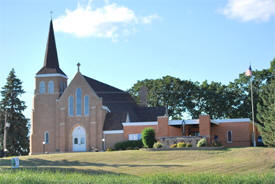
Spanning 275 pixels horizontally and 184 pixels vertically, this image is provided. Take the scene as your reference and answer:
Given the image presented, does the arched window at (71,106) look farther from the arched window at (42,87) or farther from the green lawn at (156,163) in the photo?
the green lawn at (156,163)

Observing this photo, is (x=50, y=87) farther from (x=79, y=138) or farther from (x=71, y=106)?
(x=79, y=138)

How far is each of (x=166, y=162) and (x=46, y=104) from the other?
26010mm

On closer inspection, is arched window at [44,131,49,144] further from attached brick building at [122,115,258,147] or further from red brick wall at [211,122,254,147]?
red brick wall at [211,122,254,147]

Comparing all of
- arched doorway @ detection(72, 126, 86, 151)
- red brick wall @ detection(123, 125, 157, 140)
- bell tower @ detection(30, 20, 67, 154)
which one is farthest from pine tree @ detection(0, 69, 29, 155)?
red brick wall @ detection(123, 125, 157, 140)

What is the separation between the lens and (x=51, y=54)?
62094mm

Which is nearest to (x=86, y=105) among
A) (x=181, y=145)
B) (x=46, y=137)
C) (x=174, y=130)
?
(x=46, y=137)

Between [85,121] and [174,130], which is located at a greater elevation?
[85,121]

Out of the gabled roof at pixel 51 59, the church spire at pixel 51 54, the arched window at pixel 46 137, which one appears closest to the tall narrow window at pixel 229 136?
the arched window at pixel 46 137

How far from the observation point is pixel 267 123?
145 feet

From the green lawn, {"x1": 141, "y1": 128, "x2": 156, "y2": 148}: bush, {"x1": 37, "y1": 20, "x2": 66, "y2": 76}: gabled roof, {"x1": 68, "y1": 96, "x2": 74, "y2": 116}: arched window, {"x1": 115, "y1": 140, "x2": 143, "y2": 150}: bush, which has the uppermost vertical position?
{"x1": 37, "y1": 20, "x2": 66, "y2": 76}: gabled roof

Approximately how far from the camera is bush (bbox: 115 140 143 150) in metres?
50.7

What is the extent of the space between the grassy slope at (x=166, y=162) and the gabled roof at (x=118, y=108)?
44.9 ft

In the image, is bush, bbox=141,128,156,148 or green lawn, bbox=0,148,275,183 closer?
green lawn, bbox=0,148,275,183

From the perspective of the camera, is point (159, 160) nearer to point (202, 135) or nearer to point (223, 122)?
point (202, 135)
